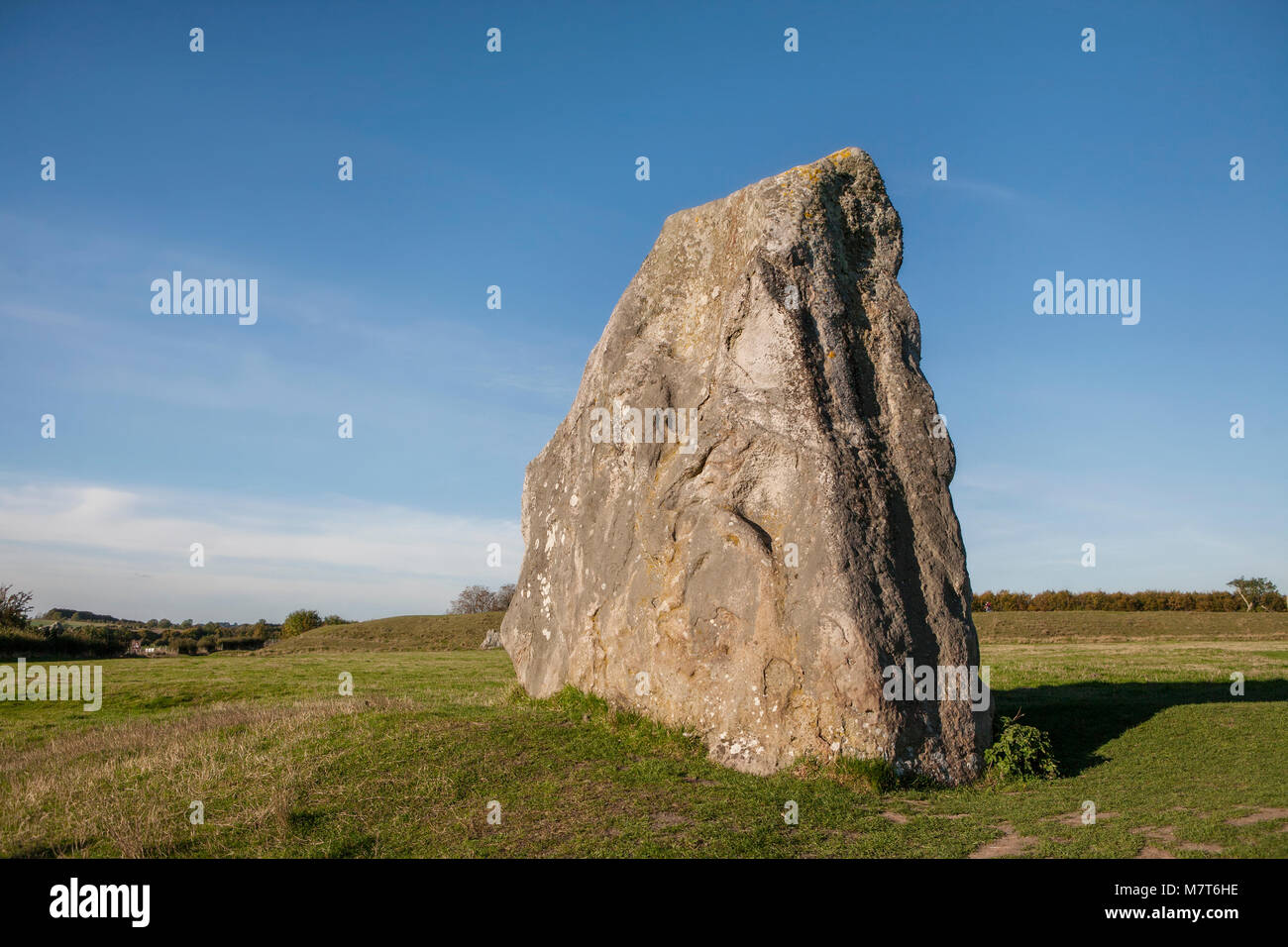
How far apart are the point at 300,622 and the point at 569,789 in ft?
223

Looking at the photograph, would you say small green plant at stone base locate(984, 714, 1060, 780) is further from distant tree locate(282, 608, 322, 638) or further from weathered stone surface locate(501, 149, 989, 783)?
distant tree locate(282, 608, 322, 638)

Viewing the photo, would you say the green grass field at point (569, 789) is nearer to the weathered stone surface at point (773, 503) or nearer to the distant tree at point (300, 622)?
the weathered stone surface at point (773, 503)

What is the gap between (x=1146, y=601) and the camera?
2761 inches

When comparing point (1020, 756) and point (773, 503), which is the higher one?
point (773, 503)

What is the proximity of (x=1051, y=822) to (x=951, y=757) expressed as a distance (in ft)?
7.02

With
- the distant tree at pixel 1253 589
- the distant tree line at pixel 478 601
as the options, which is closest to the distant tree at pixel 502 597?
the distant tree line at pixel 478 601

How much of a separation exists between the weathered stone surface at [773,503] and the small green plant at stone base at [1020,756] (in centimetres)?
30

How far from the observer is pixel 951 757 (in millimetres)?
11859

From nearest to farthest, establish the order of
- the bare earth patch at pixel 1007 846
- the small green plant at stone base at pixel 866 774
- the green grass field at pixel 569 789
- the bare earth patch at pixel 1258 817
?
the bare earth patch at pixel 1007 846 < the green grass field at pixel 569 789 < the bare earth patch at pixel 1258 817 < the small green plant at stone base at pixel 866 774

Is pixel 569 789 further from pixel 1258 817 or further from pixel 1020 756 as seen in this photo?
pixel 1258 817

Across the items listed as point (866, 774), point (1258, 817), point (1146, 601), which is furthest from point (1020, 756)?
point (1146, 601)

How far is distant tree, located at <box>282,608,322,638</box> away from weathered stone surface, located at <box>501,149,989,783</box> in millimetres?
61415

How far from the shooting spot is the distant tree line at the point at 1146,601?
68500 millimetres
